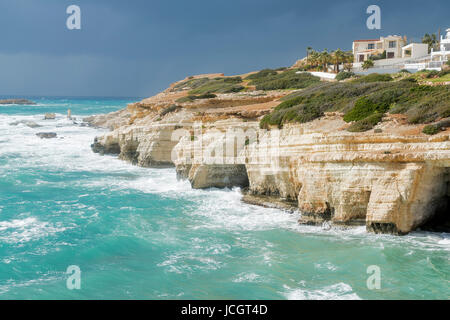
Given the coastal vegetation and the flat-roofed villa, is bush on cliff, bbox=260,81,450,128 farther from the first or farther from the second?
the flat-roofed villa

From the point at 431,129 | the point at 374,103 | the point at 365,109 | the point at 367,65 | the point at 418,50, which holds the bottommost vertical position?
the point at 431,129

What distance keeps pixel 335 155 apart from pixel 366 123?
3.66m

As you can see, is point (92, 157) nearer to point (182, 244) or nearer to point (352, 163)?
point (182, 244)

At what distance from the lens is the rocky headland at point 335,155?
48.1ft

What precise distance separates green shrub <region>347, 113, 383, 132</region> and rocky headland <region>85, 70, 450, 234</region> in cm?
5

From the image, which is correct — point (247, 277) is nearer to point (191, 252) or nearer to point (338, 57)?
point (191, 252)

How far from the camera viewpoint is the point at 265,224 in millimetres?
17188

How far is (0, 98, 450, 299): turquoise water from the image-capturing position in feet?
37.9

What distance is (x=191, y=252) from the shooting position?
14.4 meters

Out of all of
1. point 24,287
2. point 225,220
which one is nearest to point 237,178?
point 225,220

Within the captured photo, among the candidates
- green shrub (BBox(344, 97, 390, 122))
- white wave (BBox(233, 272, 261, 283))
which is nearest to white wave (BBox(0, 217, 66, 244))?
white wave (BBox(233, 272, 261, 283))

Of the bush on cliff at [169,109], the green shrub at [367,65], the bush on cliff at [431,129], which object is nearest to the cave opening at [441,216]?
the bush on cliff at [431,129]

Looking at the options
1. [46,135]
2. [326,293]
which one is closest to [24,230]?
[326,293]
